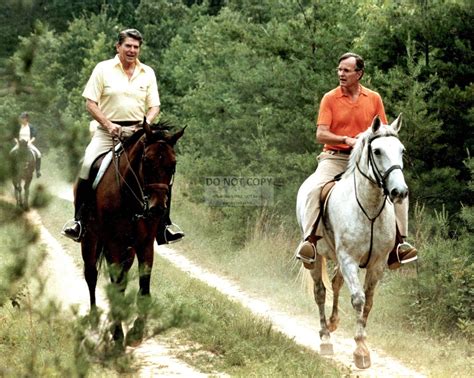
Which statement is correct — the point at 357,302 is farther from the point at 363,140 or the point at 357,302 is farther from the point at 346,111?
the point at 346,111

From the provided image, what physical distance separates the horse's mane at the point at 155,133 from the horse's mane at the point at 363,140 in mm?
1833

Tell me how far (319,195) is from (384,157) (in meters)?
1.36

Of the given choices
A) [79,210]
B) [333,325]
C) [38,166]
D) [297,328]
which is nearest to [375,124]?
[333,325]

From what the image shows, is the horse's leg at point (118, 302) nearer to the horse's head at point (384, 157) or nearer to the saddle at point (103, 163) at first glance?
the horse's head at point (384, 157)

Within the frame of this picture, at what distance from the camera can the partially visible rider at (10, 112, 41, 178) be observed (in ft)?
10.7

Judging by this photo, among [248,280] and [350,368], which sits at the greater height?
[350,368]

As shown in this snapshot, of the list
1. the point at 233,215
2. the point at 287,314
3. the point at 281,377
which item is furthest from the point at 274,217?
the point at 281,377

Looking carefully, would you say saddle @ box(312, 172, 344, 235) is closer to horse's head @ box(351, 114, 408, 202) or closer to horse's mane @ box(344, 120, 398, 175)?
horse's mane @ box(344, 120, 398, 175)

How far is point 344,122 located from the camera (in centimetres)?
880

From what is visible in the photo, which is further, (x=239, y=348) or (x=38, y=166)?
(x=239, y=348)

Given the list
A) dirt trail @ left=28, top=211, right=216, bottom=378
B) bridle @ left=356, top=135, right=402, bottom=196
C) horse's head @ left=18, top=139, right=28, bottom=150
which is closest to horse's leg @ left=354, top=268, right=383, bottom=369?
bridle @ left=356, top=135, right=402, bottom=196

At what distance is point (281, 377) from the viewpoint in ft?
22.9

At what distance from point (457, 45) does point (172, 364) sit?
22.7 ft

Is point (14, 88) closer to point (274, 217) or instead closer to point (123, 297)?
point (123, 297)
